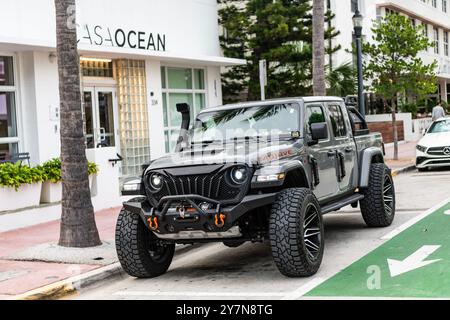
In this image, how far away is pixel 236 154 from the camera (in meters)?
7.84

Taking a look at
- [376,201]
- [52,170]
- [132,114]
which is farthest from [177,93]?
[376,201]

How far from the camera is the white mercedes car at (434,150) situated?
62.5ft

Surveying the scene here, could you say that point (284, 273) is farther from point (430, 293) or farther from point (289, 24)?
point (289, 24)

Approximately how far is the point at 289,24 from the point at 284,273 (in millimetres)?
16937

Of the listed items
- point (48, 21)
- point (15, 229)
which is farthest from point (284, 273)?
point (48, 21)

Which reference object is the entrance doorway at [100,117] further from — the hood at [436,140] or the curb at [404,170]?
the hood at [436,140]

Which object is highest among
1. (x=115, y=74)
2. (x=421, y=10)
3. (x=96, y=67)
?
(x=421, y=10)

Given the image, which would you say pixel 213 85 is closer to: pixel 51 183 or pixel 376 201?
pixel 51 183

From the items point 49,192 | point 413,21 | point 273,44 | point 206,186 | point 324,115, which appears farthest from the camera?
point 413,21

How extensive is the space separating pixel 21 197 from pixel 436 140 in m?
11.7

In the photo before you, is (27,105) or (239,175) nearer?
(239,175)

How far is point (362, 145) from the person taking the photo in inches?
422

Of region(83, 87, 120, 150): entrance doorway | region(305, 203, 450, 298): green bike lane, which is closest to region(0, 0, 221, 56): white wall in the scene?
region(83, 87, 120, 150): entrance doorway

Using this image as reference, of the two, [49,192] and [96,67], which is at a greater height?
[96,67]
